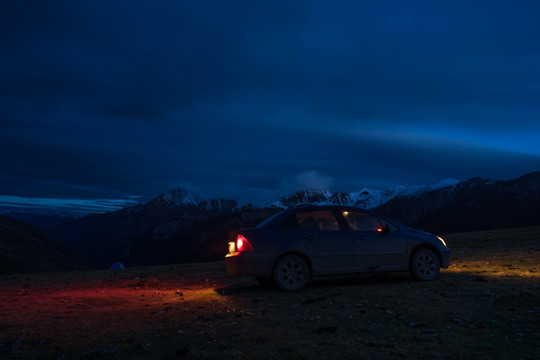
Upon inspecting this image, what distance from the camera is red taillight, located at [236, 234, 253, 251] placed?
9.51 metres

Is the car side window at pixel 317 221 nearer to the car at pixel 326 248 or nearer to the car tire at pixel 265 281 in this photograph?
the car at pixel 326 248

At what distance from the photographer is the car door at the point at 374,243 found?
997cm

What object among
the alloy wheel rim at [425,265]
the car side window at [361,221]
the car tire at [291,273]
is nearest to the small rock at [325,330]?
the car tire at [291,273]

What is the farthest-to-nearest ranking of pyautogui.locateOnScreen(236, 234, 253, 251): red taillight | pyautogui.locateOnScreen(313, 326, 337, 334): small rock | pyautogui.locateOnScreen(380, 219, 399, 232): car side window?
1. pyautogui.locateOnScreen(380, 219, 399, 232): car side window
2. pyautogui.locateOnScreen(236, 234, 253, 251): red taillight
3. pyautogui.locateOnScreen(313, 326, 337, 334): small rock

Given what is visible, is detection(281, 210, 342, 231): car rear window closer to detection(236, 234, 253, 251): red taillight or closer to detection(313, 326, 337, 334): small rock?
detection(236, 234, 253, 251): red taillight

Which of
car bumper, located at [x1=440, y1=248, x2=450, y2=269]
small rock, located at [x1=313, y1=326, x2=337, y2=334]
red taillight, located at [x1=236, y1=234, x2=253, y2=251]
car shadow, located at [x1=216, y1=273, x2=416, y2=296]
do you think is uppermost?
red taillight, located at [x1=236, y1=234, x2=253, y2=251]

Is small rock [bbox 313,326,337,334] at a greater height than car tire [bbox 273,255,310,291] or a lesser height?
lesser

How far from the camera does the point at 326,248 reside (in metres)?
9.74

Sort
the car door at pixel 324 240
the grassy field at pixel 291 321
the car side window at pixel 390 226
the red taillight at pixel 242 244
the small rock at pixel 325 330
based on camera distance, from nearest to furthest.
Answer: the grassy field at pixel 291 321
the small rock at pixel 325 330
the red taillight at pixel 242 244
the car door at pixel 324 240
the car side window at pixel 390 226

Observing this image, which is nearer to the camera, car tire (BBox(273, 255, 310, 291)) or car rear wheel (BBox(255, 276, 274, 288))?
car tire (BBox(273, 255, 310, 291))

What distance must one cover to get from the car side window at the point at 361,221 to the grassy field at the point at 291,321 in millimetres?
1349

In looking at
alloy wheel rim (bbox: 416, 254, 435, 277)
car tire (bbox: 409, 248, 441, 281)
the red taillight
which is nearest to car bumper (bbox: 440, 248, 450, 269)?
car tire (bbox: 409, 248, 441, 281)

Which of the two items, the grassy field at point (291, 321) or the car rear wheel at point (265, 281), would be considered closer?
the grassy field at point (291, 321)

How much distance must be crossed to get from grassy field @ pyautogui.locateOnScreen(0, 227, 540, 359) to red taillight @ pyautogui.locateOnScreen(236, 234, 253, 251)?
1.01 metres
